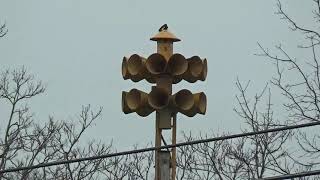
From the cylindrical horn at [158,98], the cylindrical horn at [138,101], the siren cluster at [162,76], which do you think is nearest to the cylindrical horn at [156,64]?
the siren cluster at [162,76]

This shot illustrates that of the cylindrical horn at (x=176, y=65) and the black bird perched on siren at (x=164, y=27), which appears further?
the black bird perched on siren at (x=164, y=27)

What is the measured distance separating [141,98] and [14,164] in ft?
55.7

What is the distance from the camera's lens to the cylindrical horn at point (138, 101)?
1349 centimetres

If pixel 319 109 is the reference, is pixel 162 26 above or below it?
above

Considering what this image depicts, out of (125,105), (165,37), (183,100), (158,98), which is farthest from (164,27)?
(125,105)

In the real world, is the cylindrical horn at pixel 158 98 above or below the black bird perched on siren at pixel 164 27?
below

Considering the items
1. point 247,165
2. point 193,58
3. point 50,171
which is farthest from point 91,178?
point 193,58

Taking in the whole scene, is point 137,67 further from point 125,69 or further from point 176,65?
point 176,65

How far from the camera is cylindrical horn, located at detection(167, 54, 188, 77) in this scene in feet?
44.8

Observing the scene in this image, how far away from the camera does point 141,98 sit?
44.4 feet

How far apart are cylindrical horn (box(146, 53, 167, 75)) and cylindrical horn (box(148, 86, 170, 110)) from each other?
0.97ft

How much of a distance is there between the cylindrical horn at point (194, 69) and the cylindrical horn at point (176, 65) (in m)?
0.10

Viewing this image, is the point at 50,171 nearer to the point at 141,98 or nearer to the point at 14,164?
the point at 14,164

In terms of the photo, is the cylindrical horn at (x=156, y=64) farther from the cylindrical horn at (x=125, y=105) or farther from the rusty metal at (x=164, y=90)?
the cylindrical horn at (x=125, y=105)
